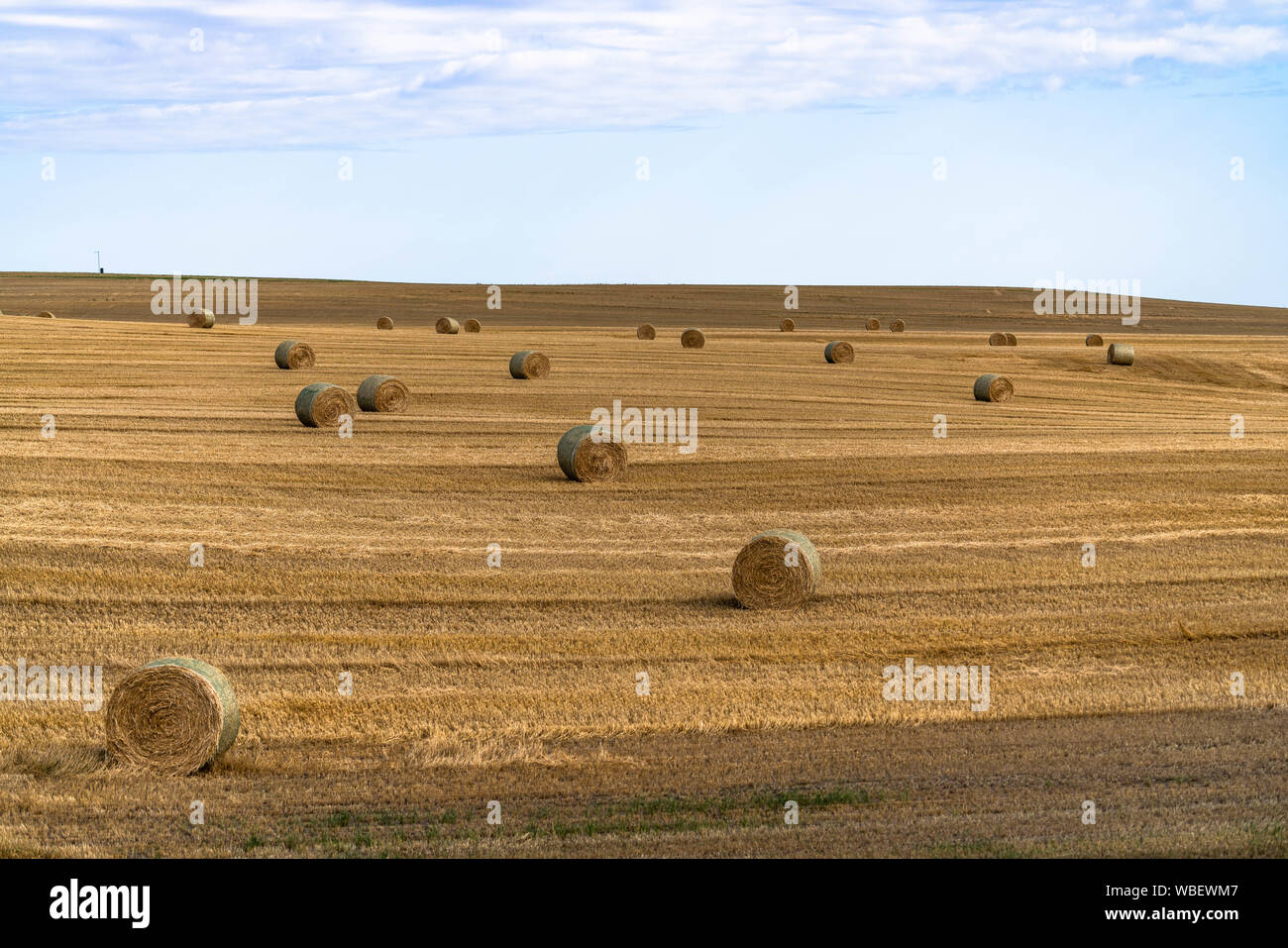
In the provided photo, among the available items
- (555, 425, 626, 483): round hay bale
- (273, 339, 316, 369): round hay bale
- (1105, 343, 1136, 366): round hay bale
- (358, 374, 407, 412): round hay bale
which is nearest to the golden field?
(555, 425, 626, 483): round hay bale

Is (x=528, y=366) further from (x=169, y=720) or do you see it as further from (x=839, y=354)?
(x=169, y=720)

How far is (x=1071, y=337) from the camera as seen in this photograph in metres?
57.5

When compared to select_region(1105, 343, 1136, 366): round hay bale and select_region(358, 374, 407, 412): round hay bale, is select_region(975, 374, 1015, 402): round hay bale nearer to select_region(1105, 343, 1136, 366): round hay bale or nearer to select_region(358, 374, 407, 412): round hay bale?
select_region(1105, 343, 1136, 366): round hay bale

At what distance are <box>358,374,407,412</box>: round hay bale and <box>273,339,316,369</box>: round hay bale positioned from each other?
8339mm

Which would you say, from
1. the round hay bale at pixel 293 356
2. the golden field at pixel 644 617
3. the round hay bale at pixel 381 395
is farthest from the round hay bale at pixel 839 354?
the round hay bale at pixel 381 395

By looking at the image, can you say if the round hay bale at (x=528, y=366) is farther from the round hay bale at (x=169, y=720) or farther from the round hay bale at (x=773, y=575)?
the round hay bale at (x=169, y=720)

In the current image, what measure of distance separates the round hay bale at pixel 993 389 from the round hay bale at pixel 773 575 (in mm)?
21208

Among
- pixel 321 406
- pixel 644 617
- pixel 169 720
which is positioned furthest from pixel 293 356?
pixel 169 720

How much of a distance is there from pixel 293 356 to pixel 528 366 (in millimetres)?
6998

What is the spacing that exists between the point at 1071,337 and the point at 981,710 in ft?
155

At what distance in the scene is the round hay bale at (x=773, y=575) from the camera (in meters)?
17.6
